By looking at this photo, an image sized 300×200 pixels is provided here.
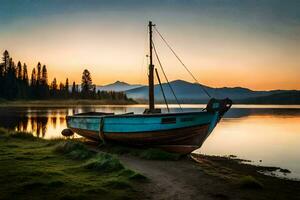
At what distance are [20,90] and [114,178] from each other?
124458mm

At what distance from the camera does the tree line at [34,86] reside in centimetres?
Result: 12132

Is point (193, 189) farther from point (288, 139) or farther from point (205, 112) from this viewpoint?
point (288, 139)

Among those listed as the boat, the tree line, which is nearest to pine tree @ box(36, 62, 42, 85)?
the tree line

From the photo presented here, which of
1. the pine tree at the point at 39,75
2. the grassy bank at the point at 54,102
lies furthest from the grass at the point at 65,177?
the pine tree at the point at 39,75

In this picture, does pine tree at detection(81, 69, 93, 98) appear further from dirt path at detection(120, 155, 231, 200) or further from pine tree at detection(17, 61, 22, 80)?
dirt path at detection(120, 155, 231, 200)

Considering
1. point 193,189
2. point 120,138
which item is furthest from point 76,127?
point 193,189

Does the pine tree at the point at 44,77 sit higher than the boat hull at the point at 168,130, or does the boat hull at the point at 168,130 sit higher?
the pine tree at the point at 44,77

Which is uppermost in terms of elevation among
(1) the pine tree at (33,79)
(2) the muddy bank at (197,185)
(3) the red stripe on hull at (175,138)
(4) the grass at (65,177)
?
(1) the pine tree at (33,79)

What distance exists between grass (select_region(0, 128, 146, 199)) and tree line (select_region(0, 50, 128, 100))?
114303mm

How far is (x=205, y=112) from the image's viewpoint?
18.3m

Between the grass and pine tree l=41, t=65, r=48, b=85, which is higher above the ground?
pine tree l=41, t=65, r=48, b=85

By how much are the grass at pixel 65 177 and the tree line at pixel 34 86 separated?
114m

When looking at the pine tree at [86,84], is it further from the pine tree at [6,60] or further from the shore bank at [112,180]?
the shore bank at [112,180]

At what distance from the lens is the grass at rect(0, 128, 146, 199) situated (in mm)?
9672
